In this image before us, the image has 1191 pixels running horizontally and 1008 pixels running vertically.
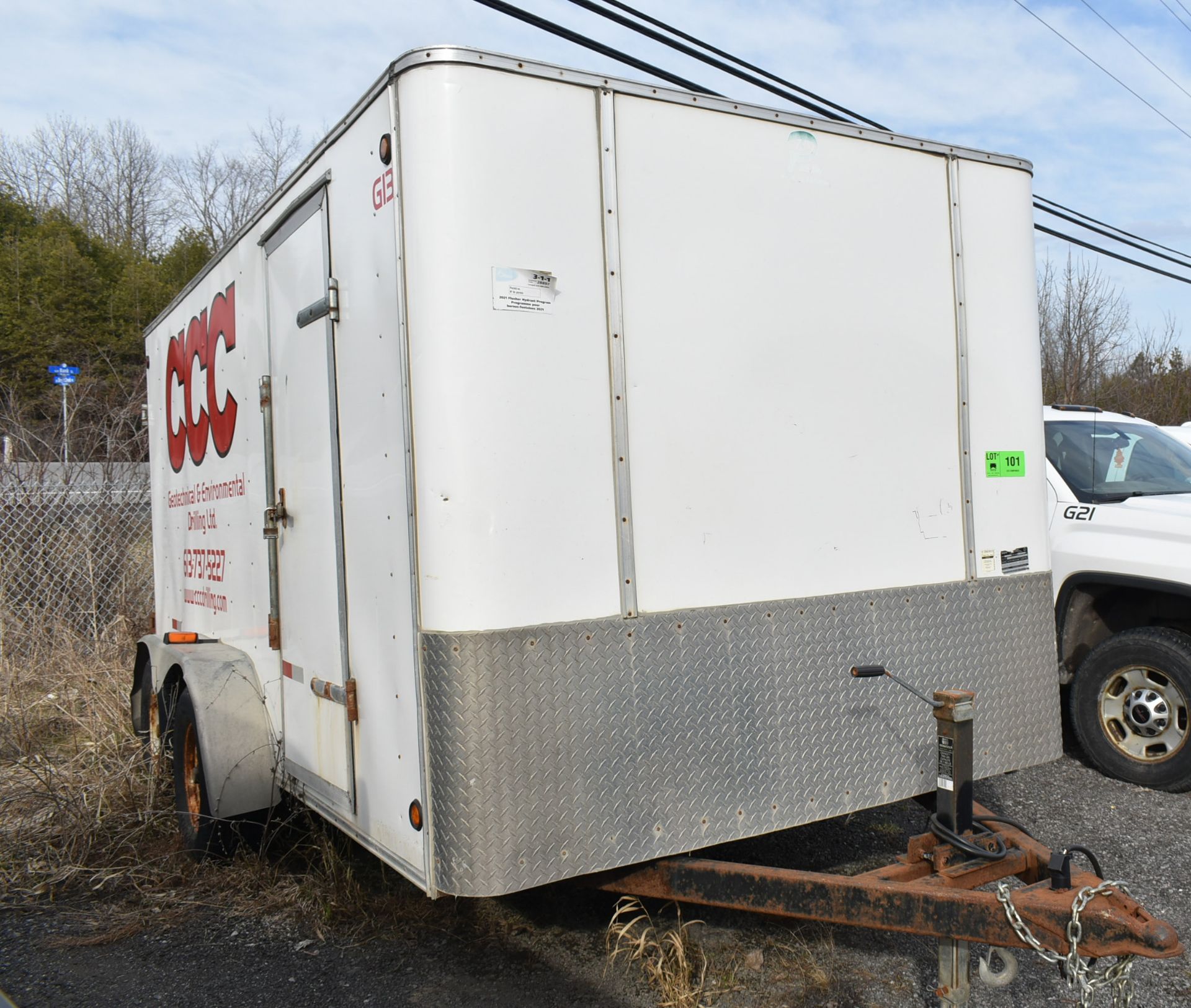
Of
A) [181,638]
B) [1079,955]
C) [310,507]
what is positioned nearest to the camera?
[1079,955]

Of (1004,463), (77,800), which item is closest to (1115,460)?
(1004,463)

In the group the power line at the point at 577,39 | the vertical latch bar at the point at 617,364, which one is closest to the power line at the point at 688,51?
the power line at the point at 577,39

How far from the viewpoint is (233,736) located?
13.7ft

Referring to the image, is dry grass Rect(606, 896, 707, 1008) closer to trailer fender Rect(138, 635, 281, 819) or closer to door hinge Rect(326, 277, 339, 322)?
trailer fender Rect(138, 635, 281, 819)

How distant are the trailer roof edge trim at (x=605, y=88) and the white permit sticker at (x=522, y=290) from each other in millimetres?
574

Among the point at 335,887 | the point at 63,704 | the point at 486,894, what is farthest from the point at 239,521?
the point at 63,704

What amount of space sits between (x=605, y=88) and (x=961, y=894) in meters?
2.52

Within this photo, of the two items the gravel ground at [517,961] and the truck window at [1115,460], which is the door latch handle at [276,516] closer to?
the gravel ground at [517,961]

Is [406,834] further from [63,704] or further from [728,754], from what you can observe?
[63,704]

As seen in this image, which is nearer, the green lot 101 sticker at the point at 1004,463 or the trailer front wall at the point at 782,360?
the trailer front wall at the point at 782,360

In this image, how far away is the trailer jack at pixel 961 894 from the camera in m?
2.48

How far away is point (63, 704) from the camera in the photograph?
682cm

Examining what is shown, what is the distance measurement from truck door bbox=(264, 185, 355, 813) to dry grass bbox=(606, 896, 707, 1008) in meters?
1.06

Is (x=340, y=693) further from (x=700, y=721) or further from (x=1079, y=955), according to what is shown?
(x=1079, y=955)
